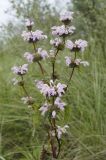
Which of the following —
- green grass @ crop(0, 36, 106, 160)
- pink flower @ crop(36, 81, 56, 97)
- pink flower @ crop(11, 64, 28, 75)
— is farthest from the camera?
green grass @ crop(0, 36, 106, 160)

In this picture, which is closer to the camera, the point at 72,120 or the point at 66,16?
the point at 66,16

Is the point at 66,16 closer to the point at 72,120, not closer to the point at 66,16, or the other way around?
the point at 66,16

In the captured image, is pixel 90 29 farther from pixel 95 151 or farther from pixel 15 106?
pixel 95 151

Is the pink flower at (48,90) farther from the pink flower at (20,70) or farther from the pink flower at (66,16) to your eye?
the pink flower at (66,16)

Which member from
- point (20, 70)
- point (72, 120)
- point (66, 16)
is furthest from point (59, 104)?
point (72, 120)

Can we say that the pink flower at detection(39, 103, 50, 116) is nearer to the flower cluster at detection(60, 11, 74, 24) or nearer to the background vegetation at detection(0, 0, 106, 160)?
the background vegetation at detection(0, 0, 106, 160)

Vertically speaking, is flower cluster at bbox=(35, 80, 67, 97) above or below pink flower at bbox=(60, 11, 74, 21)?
below

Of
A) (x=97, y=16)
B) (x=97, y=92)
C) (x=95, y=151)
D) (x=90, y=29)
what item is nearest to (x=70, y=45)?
(x=95, y=151)

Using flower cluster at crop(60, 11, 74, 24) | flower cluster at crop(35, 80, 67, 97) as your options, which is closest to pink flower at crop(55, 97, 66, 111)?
flower cluster at crop(35, 80, 67, 97)

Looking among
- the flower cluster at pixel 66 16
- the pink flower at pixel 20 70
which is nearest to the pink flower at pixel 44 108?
the pink flower at pixel 20 70
